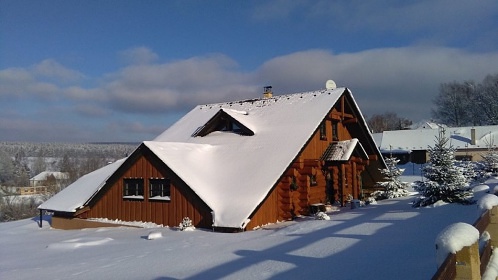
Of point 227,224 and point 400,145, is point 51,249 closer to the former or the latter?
point 227,224

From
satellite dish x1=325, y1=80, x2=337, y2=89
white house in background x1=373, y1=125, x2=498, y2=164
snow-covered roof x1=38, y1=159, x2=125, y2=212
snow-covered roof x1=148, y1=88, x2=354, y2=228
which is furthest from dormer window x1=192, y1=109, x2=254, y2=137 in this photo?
white house in background x1=373, y1=125, x2=498, y2=164

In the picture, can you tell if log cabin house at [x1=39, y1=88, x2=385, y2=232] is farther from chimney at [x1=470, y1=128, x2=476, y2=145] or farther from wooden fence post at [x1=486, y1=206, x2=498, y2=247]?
chimney at [x1=470, y1=128, x2=476, y2=145]

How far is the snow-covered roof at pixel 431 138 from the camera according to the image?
52.8m

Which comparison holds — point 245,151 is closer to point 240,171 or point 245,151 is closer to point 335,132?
point 240,171

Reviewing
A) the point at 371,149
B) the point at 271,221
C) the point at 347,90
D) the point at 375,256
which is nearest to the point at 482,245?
the point at 375,256

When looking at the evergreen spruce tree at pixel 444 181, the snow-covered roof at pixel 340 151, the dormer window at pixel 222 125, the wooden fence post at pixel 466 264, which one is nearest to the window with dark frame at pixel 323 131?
the snow-covered roof at pixel 340 151

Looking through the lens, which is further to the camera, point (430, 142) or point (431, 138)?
point (431, 138)

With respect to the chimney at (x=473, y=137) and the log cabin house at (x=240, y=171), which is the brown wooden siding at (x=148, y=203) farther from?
the chimney at (x=473, y=137)

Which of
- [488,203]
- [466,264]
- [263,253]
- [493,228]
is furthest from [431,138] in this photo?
[466,264]

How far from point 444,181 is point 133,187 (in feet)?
40.8

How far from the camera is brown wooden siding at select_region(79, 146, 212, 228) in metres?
16.1

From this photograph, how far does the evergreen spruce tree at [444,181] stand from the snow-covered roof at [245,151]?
4956 mm

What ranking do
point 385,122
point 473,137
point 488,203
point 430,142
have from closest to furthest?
point 488,203, point 473,137, point 430,142, point 385,122

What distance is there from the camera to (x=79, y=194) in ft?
68.3
